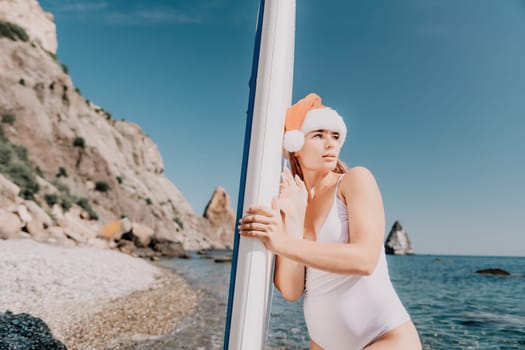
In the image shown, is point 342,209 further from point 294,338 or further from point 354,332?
point 294,338

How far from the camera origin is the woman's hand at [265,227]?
1.35 metres

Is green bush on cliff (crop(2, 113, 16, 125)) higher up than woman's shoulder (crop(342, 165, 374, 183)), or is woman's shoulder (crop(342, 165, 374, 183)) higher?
green bush on cliff (crop(2, 113, 16, 125))

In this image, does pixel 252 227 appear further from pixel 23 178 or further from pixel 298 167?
pixel 23 178

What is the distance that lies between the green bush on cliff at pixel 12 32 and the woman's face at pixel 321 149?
40.7 m

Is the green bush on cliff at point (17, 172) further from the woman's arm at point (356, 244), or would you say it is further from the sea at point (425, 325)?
the woman's arm at point (356, 244)

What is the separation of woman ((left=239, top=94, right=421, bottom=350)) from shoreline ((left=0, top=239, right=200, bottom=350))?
15.2 feet

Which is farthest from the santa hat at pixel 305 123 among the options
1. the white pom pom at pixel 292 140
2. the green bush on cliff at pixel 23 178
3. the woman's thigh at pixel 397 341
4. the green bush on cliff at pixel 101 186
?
the green bush on cliff at pixel 101 186

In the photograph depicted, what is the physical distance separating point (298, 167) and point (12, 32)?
138 ft

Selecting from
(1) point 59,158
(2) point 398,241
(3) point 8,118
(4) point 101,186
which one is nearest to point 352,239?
(3) point 8,118

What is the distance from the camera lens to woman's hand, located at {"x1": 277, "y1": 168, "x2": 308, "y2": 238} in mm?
1562

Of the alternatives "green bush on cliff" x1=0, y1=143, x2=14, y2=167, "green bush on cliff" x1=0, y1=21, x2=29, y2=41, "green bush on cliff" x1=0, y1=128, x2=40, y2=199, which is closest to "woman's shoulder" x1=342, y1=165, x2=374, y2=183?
"green bush on cliff" x1=0, y1=128, x2=40, y2=199

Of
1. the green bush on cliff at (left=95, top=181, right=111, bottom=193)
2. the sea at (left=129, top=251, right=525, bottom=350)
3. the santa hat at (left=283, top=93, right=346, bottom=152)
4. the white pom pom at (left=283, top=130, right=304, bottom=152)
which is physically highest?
the green bush on cliff at (left=95, top=181, right=111, bottom=193)

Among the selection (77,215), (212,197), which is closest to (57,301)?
(77,215)

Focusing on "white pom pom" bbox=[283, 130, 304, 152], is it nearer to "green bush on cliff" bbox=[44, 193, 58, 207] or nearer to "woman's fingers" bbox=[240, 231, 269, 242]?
"woman's fingers" bbox=[240, 231, 269, 242]
